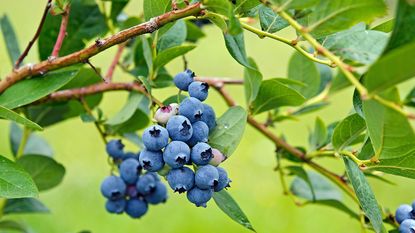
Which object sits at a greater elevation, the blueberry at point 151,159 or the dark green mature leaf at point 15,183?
the blueberry at point 151,159

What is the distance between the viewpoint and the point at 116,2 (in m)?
1.32

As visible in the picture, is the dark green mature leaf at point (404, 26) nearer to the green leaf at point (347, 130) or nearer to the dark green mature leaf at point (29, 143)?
the green leaf at point (347, 130)

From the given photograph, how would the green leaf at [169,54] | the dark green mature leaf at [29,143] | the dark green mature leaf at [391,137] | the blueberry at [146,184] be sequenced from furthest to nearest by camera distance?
1. the dark green mature leaf at [29,143]
2. the blueberry at [146,184]
3. the green leaf at [169,54]
4. the dark green mature leaf at [391,137]

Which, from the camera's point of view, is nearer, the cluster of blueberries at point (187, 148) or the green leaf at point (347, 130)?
the cluster of blueberries at point (187, 148)

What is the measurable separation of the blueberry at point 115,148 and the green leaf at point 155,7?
0.33m

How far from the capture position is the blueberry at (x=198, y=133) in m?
0.85

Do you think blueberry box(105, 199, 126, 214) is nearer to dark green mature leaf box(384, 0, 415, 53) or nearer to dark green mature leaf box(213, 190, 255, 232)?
dark green mature leaf box(213, 190, 255, 232)

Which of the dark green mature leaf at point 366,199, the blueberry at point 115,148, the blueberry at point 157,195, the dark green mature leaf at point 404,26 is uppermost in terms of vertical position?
the dark green mature leaf at point 404,26

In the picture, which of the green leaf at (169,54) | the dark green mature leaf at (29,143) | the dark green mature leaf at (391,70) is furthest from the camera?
the dark green mature leaf at (29,143)

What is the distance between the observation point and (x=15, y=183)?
92 centimetres

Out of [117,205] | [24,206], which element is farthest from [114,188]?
[24,206]

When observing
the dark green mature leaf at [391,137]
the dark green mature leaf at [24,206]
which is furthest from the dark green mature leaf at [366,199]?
the dark green mature leaf at [24,206]

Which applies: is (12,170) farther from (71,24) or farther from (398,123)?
(398,123)

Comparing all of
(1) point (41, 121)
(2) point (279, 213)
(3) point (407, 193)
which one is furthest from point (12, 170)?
(3) point (407, 193)
